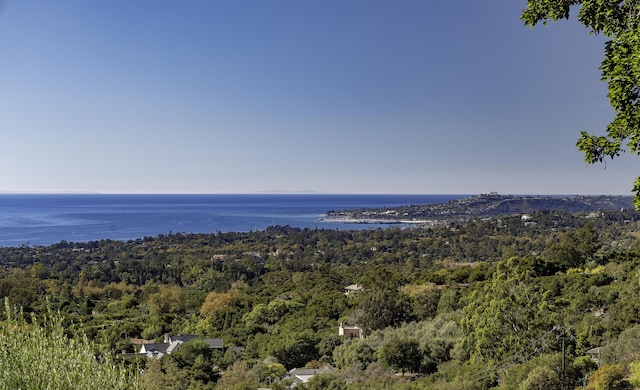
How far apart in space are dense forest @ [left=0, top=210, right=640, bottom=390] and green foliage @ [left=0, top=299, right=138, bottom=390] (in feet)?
0.13

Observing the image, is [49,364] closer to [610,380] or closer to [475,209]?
[610,380]

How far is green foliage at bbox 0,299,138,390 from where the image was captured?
4.94 metres

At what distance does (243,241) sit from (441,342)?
224 ft

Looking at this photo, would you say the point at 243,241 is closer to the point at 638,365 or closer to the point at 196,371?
the point at 196,371

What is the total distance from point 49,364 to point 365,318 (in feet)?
58.3

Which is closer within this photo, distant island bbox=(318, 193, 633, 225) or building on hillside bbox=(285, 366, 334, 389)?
building on hillside bbox=(285, 366, 334, 389)

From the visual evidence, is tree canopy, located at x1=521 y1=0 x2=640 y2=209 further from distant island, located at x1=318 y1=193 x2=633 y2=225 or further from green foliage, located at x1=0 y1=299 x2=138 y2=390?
distant island, located at x1=318 y1=193 x2=633 y2=225

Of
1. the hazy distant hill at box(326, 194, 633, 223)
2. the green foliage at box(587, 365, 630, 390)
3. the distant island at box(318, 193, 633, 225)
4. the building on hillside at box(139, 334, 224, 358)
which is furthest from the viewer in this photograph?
the hazy distant hill at box(326, 194, 633, 223)

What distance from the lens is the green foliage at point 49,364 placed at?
195 inches

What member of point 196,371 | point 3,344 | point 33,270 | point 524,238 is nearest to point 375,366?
point 196,371

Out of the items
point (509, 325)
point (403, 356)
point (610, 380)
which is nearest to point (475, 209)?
point (403, 356)

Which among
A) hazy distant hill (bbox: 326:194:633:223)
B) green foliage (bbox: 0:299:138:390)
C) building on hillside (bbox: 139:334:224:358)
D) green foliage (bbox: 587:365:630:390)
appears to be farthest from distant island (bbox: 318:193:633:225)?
green foliage (bbox: 0:299:138:390)

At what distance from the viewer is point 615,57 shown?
375 centimetres

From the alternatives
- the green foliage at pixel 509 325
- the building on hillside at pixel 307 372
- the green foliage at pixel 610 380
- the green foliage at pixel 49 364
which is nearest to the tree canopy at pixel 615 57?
the green foliage at pixel 49 364
